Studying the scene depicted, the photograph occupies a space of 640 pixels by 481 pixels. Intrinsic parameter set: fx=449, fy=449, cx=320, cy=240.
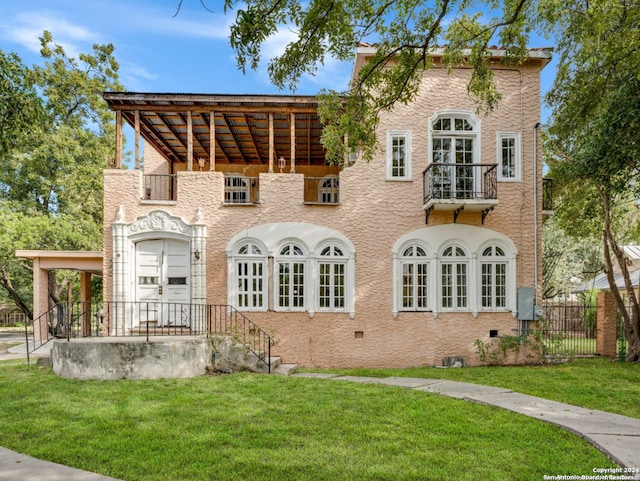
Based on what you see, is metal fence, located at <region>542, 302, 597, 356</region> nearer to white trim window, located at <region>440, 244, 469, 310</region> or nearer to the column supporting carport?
white trim window, located at <region>440, 244, 469, 310</region>

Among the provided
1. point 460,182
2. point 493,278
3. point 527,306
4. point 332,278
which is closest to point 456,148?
point 460,182

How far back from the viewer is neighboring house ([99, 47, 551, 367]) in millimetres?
12000

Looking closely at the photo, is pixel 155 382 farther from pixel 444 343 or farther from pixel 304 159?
pixel 304 159

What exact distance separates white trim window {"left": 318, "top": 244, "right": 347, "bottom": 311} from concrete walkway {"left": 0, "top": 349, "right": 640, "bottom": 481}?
230 centimetres

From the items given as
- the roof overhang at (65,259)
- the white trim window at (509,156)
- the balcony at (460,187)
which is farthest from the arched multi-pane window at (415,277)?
the roof overhang at (65,259)

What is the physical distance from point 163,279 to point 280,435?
24.0ft

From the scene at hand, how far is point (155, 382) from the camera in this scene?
9.31 metres

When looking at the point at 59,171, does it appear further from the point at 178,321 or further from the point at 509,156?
the point at 509,156

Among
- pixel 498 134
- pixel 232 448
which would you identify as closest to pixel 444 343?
pixel 498 134

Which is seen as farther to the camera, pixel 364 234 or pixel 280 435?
pixel 364 234

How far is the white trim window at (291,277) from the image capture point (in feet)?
40.0

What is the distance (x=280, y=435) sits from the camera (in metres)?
5.93

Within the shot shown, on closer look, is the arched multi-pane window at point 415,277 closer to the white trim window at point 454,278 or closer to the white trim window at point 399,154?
the white trim window at point 454,278

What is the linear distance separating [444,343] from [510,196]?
14.8ft
